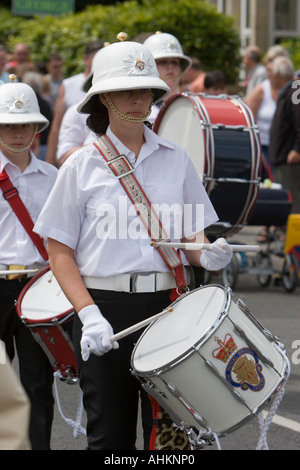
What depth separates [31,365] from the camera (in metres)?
5.41

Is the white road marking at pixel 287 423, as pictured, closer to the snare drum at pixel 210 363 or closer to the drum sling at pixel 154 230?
the drum sling at pixel 154 230

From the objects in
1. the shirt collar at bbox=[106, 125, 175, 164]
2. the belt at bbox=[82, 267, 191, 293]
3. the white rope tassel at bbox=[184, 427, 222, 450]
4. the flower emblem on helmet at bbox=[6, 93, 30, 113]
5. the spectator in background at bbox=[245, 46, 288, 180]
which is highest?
the shirt collar at bbox=[106, 125, 175, 164]

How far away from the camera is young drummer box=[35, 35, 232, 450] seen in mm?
4020

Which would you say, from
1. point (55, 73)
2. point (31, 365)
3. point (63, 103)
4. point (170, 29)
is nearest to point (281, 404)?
point (31, 365)

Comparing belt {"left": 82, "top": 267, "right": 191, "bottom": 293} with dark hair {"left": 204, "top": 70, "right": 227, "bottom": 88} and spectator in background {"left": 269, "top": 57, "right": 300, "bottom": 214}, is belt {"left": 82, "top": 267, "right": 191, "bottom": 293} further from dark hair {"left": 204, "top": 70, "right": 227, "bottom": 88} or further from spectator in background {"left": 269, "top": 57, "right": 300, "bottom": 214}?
dark hair {"left": 204, "top": 70, "right": 227, "bottom": 88}

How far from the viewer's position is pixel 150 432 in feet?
13.5

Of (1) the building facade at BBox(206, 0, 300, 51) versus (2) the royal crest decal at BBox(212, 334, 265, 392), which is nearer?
(2) the royal crest decal at BBox(212, 334, 265, 392)

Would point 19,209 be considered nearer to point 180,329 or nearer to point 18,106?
point 18,106

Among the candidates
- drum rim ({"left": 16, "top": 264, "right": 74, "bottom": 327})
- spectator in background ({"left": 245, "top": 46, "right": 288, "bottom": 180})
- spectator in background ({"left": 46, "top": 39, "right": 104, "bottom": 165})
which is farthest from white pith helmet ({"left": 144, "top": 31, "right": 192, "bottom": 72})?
spectator in background ({"left": 245, "top": 46, "right": 288, "bottom": 180})

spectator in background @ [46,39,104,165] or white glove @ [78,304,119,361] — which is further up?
white glove @ [78,304,119,361]

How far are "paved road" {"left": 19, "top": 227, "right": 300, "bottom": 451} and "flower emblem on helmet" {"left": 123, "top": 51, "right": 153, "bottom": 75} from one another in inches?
54.3

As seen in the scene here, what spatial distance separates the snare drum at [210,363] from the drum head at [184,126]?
3494mm

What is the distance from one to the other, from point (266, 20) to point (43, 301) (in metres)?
17.5
